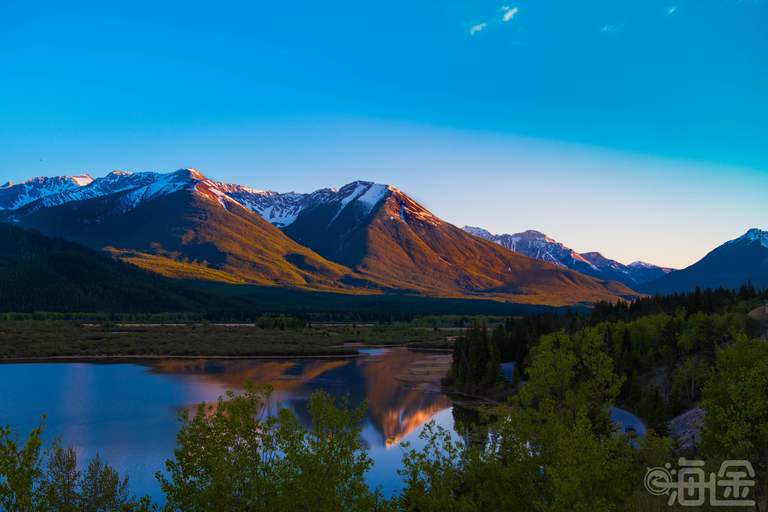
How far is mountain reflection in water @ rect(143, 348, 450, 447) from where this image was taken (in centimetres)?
4730

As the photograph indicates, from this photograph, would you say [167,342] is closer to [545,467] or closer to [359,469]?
[359,469]

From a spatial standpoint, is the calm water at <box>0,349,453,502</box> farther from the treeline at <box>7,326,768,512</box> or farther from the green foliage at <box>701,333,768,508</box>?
the green foliage at <box>701,333,768,508</box>

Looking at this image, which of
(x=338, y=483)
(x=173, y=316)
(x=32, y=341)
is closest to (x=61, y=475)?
(x=338, y=483)

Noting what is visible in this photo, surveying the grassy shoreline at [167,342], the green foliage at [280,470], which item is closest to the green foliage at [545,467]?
the green foliage at [280,470]

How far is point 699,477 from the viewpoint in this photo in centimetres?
1917

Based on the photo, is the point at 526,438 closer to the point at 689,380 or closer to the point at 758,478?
the point at 758,478

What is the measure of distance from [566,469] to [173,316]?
152 meters

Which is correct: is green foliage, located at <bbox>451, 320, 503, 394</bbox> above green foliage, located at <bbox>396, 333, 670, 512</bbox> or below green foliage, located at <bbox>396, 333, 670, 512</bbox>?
below

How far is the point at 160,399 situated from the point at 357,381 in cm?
2396

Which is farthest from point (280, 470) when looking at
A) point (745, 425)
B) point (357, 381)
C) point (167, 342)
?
point (167, 342)

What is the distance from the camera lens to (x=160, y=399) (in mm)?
51156

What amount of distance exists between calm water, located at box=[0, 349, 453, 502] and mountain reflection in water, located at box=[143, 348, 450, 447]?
0.39 ft

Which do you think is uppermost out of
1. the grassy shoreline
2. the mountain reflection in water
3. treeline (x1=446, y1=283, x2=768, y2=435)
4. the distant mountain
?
the distant mountain

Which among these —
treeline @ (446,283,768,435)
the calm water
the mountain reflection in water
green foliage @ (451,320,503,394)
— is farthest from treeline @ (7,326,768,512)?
green foliage @ (451,320,503,394)
